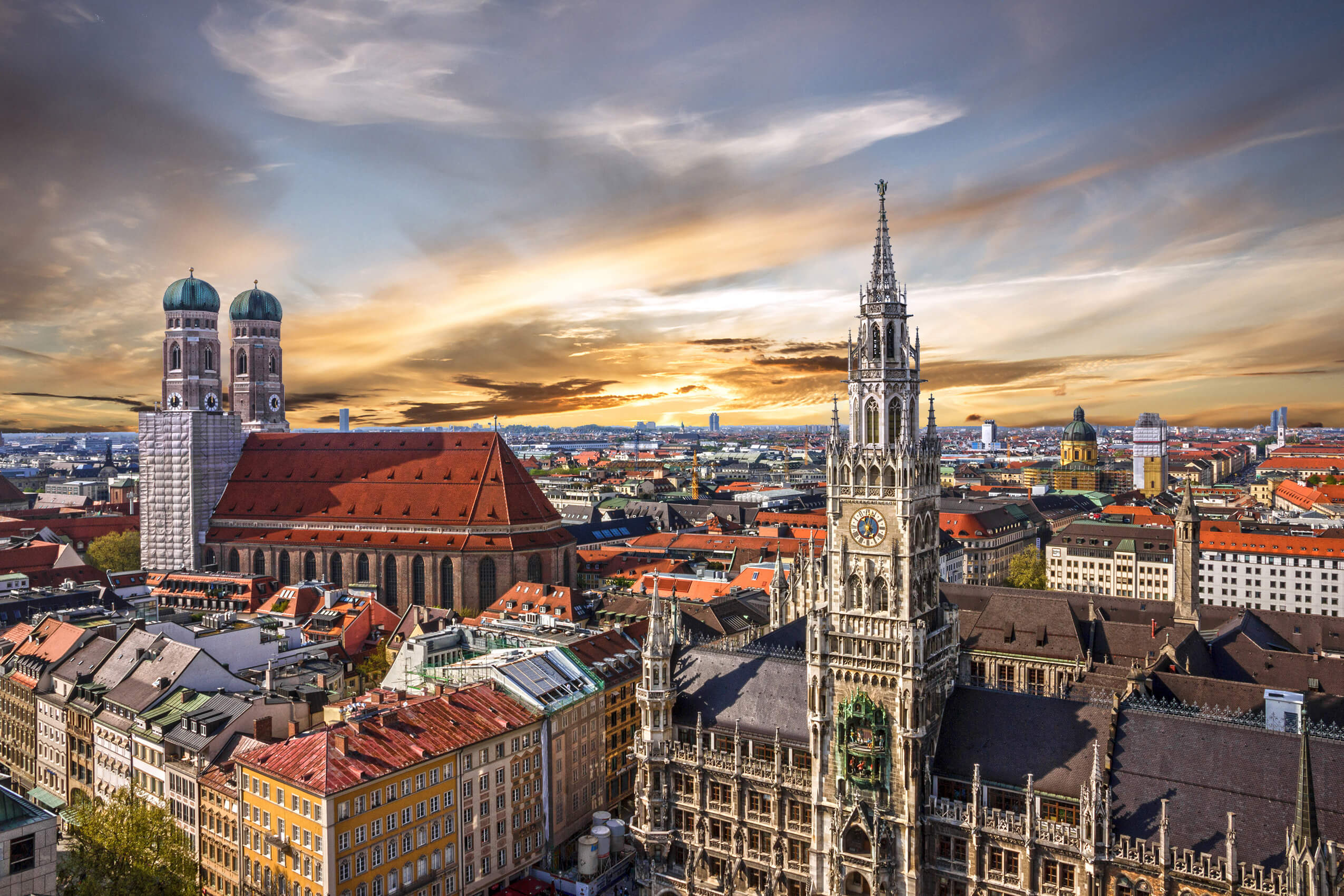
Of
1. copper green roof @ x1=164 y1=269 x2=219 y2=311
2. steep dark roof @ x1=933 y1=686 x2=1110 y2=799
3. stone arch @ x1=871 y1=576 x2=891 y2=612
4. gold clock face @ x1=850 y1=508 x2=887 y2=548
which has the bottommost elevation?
steep dark roof @ x1=933 y1=686 x2=1110 y2=799

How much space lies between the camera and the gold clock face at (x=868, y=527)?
51875 millimetres

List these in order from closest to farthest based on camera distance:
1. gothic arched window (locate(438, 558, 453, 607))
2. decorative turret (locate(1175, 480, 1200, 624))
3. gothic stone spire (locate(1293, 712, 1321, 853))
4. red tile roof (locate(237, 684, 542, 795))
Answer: gothic stone spire (locate(1293, 712, 1321, 853)), red tile roof (locate(237, 684, 542, 795)), decorative turret (locate(1175, 480, 1200, 624)), gothic arched window (locate(438, 558, 453, 607))

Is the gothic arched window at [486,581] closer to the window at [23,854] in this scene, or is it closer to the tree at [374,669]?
the tree at [374,669]

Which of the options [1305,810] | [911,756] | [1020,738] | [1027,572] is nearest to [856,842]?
[911,756]

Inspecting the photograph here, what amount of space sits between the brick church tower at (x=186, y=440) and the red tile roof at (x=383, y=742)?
109502 millimetres

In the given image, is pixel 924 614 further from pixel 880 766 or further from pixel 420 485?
pixel 420 485

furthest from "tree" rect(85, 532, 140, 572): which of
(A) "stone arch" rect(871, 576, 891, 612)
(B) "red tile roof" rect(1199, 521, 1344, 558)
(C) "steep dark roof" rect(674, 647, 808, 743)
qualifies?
(B) "red tile roof" rect(1199, 521, 1344, 558)

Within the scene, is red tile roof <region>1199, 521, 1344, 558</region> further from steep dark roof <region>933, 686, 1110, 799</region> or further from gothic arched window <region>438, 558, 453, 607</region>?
gothic arched window <region>438, 558, 453, 607</region>

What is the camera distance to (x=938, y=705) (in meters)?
52.8

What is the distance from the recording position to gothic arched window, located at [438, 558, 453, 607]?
472 ft

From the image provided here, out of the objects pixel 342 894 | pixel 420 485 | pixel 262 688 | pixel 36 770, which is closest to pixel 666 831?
pixel 342 894

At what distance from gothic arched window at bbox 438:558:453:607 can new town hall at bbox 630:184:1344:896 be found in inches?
3288

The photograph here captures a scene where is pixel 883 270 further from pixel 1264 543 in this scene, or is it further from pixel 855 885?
pixel 1264 543

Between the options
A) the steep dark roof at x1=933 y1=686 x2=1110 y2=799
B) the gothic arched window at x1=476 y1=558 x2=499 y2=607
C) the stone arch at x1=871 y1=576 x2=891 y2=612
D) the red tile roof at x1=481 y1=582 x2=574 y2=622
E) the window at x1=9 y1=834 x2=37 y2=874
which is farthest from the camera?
the gothic arched window at x1=476 y1=558 x2=499 y2=607
